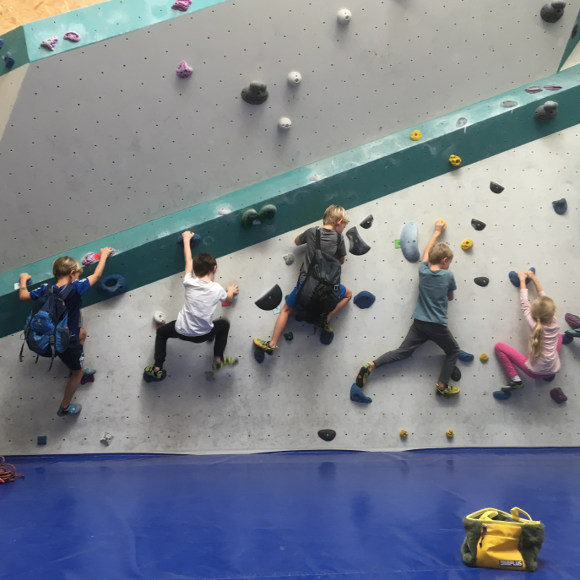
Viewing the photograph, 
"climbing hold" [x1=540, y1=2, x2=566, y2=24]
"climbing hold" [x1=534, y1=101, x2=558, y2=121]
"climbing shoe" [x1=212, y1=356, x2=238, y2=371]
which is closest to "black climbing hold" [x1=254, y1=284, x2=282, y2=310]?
"climbing shoe" [x1=212, y1=356, x2=238, y2=371]

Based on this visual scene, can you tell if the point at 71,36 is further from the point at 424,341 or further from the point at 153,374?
the point at 424,341

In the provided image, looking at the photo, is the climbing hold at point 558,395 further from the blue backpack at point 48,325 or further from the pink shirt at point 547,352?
the blue backpack at point 48,325

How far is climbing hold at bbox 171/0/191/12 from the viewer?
14.4 feet

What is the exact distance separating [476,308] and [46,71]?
307 centimetres

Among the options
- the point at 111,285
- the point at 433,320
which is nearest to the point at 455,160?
the point at 433,320

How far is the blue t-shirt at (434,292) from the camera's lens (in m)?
4.66

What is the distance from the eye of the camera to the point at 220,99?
4.57 m

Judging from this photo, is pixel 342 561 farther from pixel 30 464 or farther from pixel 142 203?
pixel 142 203

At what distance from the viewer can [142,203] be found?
461 centimetres

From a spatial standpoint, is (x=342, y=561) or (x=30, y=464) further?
(x=30, y=464)

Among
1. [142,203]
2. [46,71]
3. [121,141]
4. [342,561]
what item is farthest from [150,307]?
[342,561]

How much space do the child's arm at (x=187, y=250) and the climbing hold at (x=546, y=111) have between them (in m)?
2.41

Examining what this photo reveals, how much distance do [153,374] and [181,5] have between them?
7.29 feet

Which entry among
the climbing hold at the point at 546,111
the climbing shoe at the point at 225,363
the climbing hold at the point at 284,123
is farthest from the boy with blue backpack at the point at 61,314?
the climbing hold at the point at 546,111
